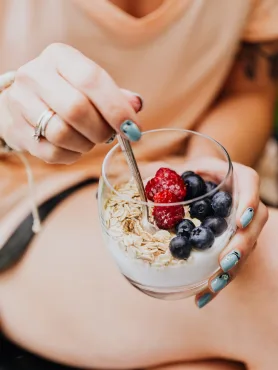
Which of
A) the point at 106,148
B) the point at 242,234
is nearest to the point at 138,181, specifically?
the point at 242,234

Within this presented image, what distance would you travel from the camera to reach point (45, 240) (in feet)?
2.52

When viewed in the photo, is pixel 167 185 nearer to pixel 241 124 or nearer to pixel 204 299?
pixel 204 299

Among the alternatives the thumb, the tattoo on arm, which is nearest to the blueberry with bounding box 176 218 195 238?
the thumb

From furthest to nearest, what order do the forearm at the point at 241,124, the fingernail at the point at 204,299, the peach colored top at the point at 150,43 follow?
the forearm at the point at 241,124 → the peach colored top at the point at 150,43 → the fingernail at the point at 204,299

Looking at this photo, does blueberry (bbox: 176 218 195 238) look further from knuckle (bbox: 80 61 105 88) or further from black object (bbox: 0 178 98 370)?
black object (bbox: 0 178 98 370)

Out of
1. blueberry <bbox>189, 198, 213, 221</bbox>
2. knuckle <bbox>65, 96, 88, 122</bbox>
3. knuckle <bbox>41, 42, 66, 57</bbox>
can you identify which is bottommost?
blueberry <bbox>189, 198, 213, 221</bbox>

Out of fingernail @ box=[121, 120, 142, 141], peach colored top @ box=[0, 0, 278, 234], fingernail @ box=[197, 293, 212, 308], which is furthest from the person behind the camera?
peach colored top @ box=[0, 0, 278, 234]

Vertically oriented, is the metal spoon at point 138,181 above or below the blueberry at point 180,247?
above

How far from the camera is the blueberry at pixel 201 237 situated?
21.9 inches

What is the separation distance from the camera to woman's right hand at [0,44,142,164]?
52cm

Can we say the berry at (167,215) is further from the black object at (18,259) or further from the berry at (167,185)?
the black object at (18,259)

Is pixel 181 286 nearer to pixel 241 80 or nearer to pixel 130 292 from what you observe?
pixel 130 292

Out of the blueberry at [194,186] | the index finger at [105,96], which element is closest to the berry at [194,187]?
the blueberry at [194,186]

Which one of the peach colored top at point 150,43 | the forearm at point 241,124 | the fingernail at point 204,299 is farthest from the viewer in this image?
the forearm at point 241,124
